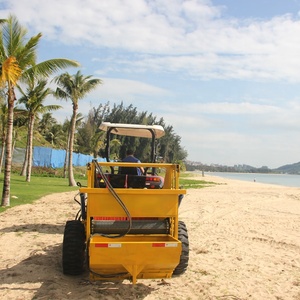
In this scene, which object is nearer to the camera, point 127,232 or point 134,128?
point 127,232

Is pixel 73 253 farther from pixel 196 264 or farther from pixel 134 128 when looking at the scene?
pixel 134 128

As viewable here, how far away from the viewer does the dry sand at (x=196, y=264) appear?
5.68 metres

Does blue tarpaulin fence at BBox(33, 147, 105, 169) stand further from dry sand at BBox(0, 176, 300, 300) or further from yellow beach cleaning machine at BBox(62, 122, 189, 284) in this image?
yellow beach cleaning machine at BBox(62, 122, 189, 284)

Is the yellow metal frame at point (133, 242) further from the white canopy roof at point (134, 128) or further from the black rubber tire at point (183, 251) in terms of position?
the white canopy roof at point (134, 128)

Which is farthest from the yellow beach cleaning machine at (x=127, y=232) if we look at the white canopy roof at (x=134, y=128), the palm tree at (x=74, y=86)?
the palm tree at (x=74, y=86)

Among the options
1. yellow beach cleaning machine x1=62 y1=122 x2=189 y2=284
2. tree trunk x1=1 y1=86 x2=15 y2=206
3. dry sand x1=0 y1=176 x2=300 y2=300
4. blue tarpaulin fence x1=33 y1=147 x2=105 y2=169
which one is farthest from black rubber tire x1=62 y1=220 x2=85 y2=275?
blue tarpaulin fence x1=33 y1=147 x2=105 y2=169

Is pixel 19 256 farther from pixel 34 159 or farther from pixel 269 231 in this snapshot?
pixel 34 159

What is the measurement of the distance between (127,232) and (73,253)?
3.53 ft

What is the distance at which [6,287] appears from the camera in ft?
18.5

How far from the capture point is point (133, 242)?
5125 millimetres

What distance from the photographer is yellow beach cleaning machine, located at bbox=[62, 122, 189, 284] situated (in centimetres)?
509

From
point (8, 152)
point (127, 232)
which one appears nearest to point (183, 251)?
point (127, 232)

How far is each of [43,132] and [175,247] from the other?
53.2 meters

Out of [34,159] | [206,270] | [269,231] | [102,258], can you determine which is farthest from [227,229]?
[34,159]
